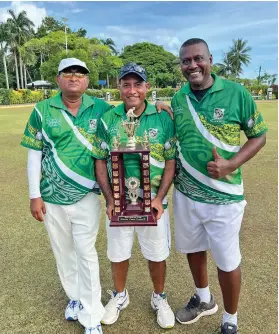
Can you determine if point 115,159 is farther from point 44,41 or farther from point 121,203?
point 44,41

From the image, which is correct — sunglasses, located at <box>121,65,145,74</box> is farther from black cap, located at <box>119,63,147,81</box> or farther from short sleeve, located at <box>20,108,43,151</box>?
short sleeve, located at <box>20,108,43,151</box>

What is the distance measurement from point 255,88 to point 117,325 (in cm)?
6028

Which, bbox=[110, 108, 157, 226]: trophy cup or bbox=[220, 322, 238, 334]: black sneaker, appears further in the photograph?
bbox=[220, 322, 238, 334]: black sneaker

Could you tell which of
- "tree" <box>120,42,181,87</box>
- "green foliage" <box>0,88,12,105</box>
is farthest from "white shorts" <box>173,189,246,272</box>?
"tree" <box>120,42,181,87</box>

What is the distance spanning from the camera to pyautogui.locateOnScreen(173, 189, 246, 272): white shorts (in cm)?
270

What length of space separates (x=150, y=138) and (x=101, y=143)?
0.39m

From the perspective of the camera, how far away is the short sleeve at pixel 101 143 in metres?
2.83

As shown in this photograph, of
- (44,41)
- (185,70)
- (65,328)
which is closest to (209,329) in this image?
(65,328)

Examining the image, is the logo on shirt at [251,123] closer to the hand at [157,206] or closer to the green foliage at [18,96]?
the hand at [157,206]

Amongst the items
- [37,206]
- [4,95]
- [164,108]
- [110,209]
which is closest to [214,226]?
[110,209]

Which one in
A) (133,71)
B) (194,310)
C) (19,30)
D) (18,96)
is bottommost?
(194,310)

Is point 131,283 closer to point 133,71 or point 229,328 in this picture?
point 229,328

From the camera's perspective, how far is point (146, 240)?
299 cm

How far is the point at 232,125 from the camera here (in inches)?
103
